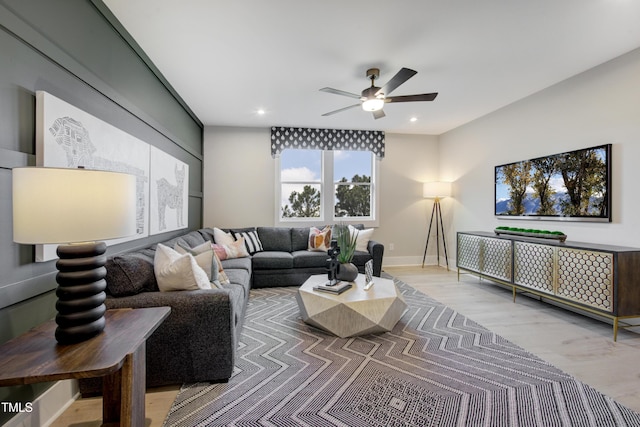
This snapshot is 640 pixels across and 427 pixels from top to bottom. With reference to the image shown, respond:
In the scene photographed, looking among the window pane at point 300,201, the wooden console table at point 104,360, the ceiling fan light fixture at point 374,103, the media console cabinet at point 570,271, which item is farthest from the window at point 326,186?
the wooden console table at point 104,360

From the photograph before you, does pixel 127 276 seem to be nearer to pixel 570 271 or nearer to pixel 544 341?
pixel 544 341

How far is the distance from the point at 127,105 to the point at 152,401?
2.15 m

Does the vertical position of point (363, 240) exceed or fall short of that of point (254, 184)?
it falls short

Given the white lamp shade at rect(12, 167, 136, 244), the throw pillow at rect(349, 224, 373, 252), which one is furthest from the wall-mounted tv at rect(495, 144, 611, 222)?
the white lamp shade at rect(12, 167, 136, 244)

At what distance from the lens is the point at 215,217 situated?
4.98 metres

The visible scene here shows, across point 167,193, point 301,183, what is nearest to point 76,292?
point 167,193

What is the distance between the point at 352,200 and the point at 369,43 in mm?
3235

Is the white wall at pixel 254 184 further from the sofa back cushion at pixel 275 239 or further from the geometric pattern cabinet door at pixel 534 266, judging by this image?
the geometric pattern cabinet door at pixel 534 266

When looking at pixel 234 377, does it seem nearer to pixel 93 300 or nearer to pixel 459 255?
pixel 93 300

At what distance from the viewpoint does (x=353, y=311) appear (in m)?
2.40

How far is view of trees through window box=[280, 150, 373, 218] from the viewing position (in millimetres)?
5273

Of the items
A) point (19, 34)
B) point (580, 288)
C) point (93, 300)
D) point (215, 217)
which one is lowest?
point (580, 288)

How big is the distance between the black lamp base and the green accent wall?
0.36m

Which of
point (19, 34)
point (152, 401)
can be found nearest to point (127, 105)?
point (19, 34)
